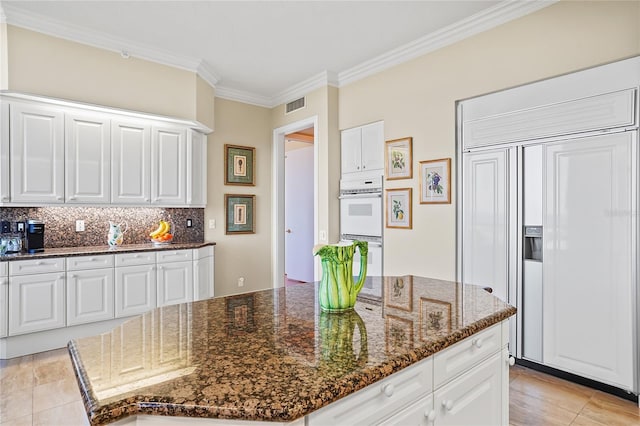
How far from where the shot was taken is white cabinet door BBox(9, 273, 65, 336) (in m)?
3.26

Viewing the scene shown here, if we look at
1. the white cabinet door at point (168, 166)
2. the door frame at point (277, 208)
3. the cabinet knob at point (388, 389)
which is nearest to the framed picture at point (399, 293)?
the cabinet knob at point (388, 389)

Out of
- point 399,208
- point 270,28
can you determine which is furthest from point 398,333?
point 270,28

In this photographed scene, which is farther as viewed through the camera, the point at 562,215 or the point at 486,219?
the point at 486,219

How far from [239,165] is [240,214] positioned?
707mm

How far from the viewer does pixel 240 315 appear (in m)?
1.46

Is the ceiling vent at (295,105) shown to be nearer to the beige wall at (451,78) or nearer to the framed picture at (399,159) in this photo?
the beige wall at (451,78)

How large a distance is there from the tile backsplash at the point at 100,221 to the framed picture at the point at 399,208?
2.49 meters

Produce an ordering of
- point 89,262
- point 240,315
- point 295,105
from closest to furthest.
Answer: point 240,315
point 89,262
point 295,105

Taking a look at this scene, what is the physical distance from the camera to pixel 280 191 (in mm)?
5594

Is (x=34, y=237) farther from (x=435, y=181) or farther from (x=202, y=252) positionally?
(x=435, y=181)

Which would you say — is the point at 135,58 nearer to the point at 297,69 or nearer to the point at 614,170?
the point at 297,69

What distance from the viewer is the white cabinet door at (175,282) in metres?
4.04

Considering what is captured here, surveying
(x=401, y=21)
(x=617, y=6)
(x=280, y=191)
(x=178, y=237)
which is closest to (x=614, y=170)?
(x=617, y=6)

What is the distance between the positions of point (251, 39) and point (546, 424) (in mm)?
3983
